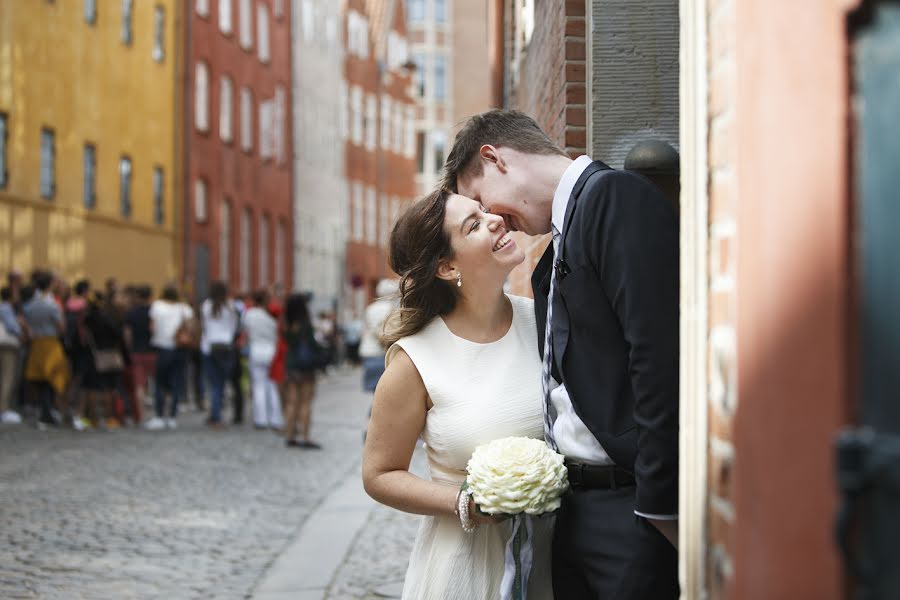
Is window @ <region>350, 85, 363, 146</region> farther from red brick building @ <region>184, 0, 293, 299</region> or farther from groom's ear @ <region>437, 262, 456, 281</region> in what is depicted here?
groom's ear @ <region>437, 262, 456, 281</region>

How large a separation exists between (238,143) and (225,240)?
3.22 meters

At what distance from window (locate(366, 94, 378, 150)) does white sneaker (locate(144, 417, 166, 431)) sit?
131 feet

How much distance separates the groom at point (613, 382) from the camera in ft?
9.86

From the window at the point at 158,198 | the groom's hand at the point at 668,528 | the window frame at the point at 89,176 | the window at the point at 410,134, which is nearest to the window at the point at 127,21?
the window frame at the point at 89,176

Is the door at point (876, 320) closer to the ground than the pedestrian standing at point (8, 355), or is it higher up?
higher up

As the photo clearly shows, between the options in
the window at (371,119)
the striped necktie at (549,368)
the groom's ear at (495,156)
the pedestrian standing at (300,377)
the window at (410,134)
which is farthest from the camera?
the window at (410,134)

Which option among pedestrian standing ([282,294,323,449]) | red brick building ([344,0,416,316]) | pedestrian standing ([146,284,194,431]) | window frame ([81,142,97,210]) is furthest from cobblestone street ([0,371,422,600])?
red brick building ([344,0,416,316])

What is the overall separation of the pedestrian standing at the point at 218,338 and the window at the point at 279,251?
25.6 meters

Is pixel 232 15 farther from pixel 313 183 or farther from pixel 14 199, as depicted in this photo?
pixel 14 199

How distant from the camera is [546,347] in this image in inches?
138

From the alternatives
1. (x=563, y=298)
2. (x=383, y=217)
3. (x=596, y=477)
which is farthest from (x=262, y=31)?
(x=596, y=477)

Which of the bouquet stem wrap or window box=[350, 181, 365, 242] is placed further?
window box=[350, 181, 365, 242]

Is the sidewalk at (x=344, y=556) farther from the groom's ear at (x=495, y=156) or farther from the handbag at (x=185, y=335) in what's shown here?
the handbag at (x=185, y=335)

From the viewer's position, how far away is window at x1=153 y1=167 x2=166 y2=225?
107 ft
